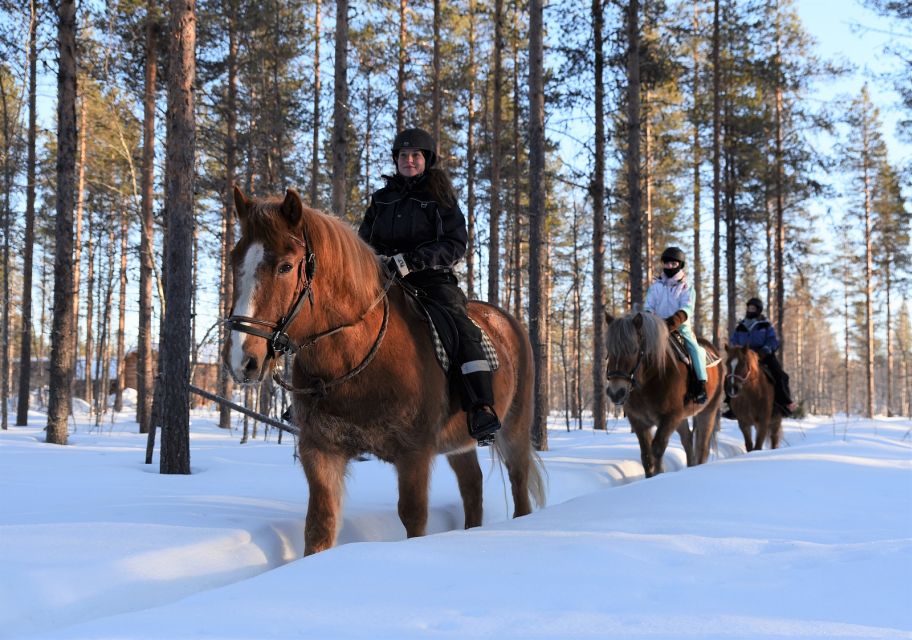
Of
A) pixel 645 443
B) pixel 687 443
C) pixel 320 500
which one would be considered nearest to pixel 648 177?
pixel 687 443

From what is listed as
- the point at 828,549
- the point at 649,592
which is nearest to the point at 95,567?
the point at 649,592

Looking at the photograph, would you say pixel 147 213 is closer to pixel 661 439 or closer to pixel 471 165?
pixel 471 165

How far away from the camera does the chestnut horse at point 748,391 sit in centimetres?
1170

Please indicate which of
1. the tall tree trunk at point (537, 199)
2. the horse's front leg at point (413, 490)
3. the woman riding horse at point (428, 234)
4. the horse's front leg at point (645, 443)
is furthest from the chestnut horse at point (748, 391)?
the horse's front leg at point (413, 490)

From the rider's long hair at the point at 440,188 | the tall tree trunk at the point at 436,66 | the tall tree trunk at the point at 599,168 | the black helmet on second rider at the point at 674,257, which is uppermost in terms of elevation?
the tall tree trunk at the point at 436,66

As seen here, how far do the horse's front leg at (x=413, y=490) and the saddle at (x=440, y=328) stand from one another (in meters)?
0.63

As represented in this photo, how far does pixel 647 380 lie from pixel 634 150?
7.94 m

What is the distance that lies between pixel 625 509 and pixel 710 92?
21.3 meters

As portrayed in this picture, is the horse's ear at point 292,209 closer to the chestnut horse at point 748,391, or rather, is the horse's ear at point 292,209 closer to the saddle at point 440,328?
the saddle at point 440,328

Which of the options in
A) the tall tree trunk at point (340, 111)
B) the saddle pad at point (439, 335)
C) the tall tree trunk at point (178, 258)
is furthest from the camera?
the tall tree trunk at point (340, 111)

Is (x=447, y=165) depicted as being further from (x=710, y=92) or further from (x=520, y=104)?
(x=710, y=92)

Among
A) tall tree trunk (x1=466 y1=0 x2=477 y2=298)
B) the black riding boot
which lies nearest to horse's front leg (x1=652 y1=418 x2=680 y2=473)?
the black riding boot

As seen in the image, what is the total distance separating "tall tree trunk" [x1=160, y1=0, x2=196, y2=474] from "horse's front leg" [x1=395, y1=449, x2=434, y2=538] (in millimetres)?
4354

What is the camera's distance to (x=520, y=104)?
22516 mm
